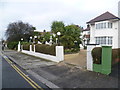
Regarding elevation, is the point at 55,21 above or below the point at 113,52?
above

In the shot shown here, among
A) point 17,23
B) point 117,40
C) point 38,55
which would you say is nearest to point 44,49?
point 38,55

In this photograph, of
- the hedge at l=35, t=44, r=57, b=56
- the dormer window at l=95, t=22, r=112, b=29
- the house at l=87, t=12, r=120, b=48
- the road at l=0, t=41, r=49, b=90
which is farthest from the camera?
the dormer window at l=95, t=22, r=112, b=29

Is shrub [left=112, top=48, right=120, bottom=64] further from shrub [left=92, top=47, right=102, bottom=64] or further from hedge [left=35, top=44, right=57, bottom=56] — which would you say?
hedge [left=35, top=44, right=57, bottom=56]

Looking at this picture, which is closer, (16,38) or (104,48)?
(104,48)

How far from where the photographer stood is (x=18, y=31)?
48.5 metres

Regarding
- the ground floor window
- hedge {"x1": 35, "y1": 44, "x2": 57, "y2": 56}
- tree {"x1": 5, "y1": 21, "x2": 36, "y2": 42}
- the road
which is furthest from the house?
tree {"x1": 5, "y1": 21, "x2": 36, "y2": 42}

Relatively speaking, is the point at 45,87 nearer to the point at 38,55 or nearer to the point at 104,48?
the point at 104,48

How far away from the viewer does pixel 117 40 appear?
84.9 ft

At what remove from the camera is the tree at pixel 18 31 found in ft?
157

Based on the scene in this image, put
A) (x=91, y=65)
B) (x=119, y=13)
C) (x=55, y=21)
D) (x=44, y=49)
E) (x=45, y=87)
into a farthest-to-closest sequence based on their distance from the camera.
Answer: (x=55, y=21)
(x=119, y=13)
(x=44, y=49)
(x=91, y=65)
(x=45, y=87)

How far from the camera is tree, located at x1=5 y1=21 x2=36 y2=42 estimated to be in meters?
47.8

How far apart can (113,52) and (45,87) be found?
4.55m

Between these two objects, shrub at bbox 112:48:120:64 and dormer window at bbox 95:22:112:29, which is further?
dormer window at bbox 95:22:112:29

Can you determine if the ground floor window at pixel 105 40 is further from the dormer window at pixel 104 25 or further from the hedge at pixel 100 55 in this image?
the hedge at pixel 100 55
